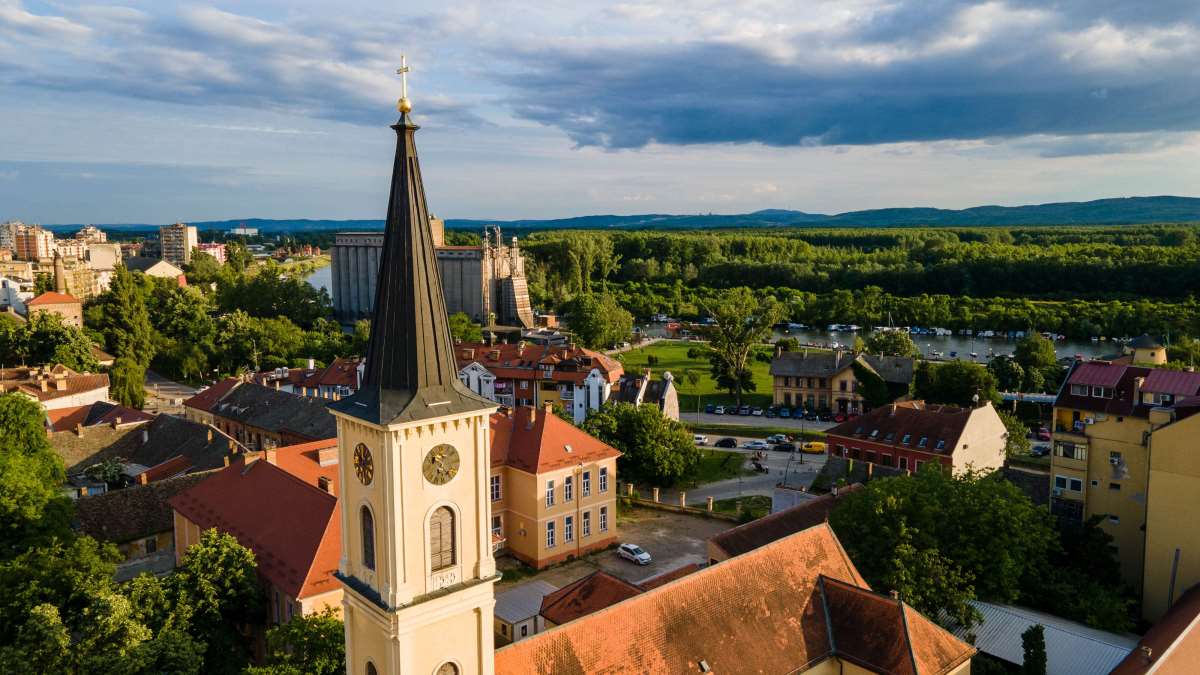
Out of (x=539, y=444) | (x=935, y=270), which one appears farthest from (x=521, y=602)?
(x=935, y=270)

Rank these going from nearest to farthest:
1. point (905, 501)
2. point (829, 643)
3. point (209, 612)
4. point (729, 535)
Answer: point (829, 643) → point (209, 612) → point (905, 501) → point (729, 535)

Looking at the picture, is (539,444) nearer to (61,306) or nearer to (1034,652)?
(1034,652)

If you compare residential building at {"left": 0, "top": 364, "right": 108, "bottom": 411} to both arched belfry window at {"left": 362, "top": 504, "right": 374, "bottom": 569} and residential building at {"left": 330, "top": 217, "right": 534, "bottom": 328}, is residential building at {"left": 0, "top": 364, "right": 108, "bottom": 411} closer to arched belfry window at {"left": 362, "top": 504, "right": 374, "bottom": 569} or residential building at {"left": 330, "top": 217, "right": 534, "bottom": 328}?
arched belfry window at {"left": 362, "top": 504, "right": 374, "bottom": 569}

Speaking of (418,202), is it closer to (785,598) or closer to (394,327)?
(394,327)

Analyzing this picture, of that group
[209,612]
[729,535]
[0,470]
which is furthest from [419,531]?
[0,470]

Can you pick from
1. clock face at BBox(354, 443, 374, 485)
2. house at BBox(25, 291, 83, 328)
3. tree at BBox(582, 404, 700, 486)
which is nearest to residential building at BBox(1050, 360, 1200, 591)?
tree at BBox(582, 404, 700, 486)

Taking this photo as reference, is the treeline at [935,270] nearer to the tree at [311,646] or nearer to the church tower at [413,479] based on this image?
the tree at [311,646]

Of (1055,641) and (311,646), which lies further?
(1055,641)
